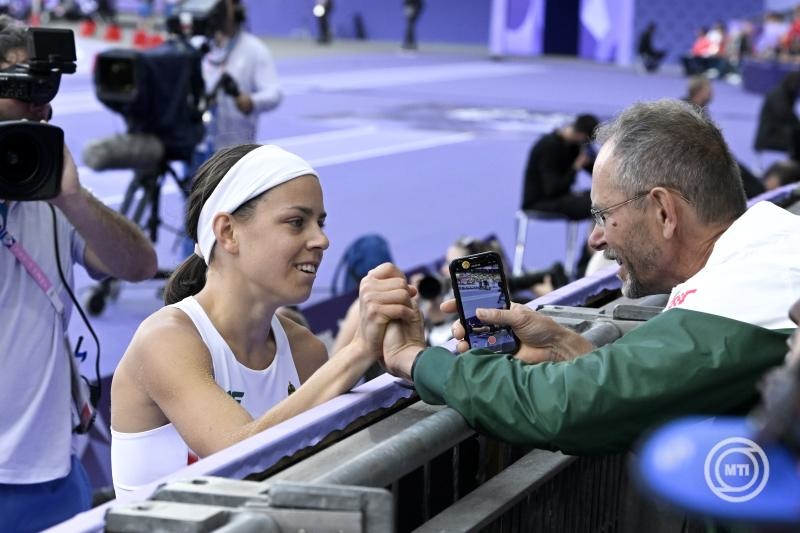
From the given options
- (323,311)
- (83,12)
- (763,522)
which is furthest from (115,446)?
(83,12)

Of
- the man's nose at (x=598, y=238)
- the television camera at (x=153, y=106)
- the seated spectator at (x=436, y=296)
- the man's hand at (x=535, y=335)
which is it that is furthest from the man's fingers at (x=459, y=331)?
the television camera at (x=153, y=106)

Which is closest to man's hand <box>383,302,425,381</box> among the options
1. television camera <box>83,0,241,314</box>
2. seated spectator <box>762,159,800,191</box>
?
television camera <box>83,0,241,314</box>

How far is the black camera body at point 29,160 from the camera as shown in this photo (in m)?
3.29

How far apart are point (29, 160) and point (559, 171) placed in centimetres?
791

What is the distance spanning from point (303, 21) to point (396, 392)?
134 ft

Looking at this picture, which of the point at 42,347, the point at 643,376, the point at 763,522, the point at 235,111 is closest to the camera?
the point at 763,522

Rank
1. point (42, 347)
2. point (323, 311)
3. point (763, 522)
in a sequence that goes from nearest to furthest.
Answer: point (763, 522)
point (42, 347)
point (323, 311)

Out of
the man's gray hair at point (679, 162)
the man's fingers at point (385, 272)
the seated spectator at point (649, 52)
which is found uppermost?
the man's gray hair at point (679, 162)

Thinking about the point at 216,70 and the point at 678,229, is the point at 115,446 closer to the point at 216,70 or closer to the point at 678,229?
the point at 678,229

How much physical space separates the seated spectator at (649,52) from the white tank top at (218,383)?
32564mm

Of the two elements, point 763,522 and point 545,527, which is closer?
point 763,522

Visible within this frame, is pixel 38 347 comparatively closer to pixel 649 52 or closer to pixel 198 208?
pixel 198 208

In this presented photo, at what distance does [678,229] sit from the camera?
2635 mm

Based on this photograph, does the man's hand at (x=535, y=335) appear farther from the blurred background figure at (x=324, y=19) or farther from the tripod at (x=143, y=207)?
the blurred background figure at (x=324, y=19)
